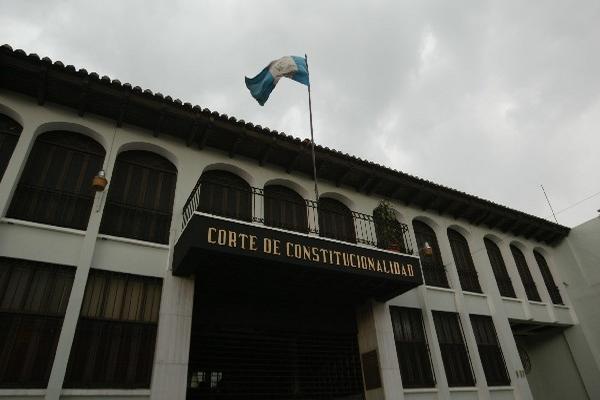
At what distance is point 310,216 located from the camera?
43.2 ft

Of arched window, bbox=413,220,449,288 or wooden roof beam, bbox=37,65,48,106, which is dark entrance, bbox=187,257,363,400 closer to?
arched window, bbox=413,220,449,288

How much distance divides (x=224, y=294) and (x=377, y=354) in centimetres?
449

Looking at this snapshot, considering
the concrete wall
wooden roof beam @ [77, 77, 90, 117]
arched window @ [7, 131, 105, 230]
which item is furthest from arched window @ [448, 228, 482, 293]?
wooden roof beam @ [77, 77, 90, 117]

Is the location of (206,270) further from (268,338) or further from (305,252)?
(268,338)

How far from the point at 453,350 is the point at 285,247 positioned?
7.54 m

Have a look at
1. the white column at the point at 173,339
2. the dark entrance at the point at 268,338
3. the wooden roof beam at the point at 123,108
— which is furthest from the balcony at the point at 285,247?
the wooden roof beam at the point at 123,108

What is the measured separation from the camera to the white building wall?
883cm

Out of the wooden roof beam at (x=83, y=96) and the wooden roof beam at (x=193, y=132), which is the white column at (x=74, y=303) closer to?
the wooden roof beam at (x=83, y=96)

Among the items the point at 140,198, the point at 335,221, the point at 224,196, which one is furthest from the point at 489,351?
the point at 140,198

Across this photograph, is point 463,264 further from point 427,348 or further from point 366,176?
point 366,176

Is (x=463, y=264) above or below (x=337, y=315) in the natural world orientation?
above

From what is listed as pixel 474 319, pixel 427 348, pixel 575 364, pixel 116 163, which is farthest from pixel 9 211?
pixel 575 364

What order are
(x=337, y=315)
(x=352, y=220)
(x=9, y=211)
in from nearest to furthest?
(x=9, y=211) < (x=337, y=315) < (x=352, y=220)

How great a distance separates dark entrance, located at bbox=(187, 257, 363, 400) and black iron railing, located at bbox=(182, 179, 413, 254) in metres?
1.96
